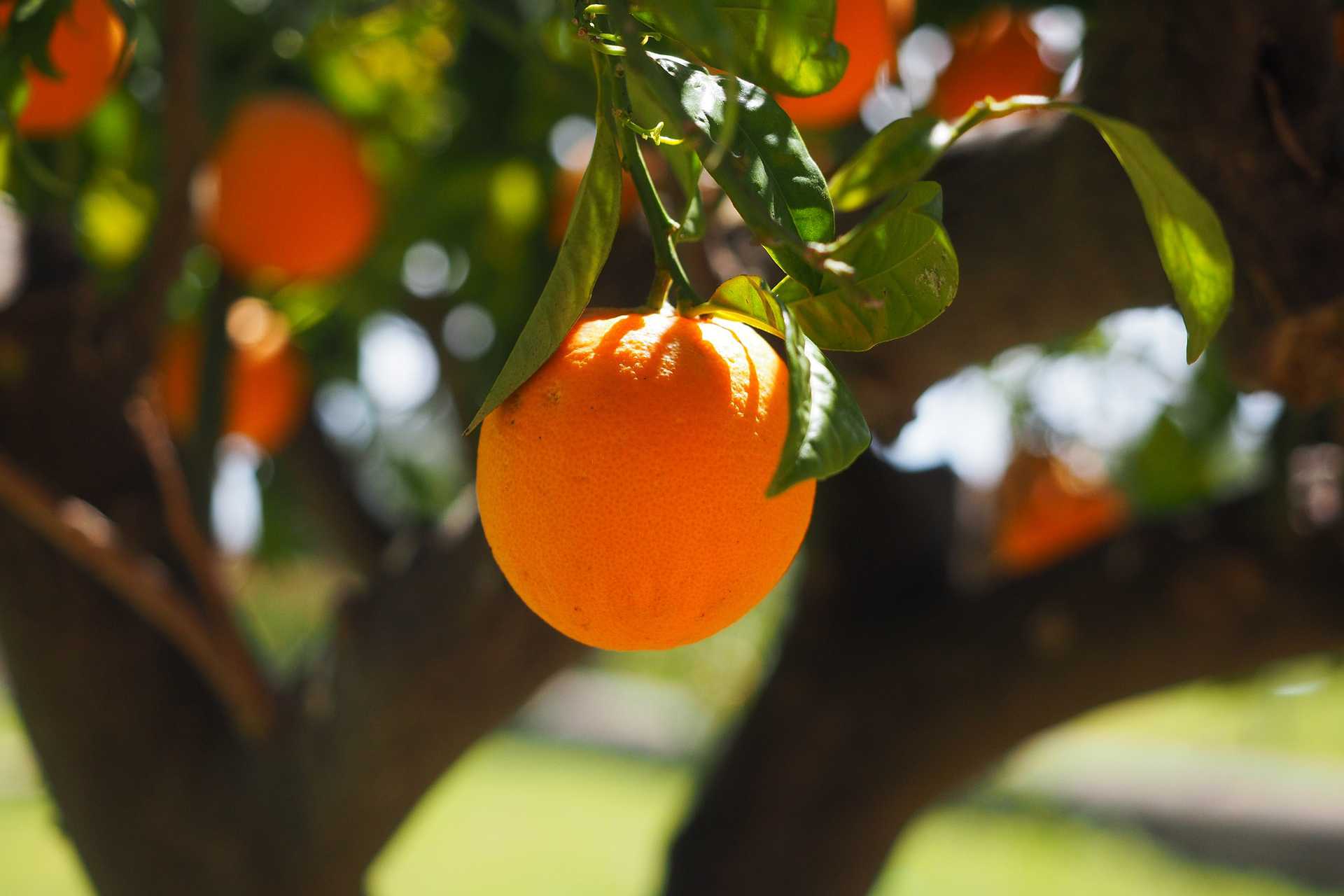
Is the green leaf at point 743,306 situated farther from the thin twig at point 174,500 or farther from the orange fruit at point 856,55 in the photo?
the thin twig at point 174,500

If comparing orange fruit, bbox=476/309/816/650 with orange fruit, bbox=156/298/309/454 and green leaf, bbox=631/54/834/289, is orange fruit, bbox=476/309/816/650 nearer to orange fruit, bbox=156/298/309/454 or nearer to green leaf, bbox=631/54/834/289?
green leaf, bbox=631/54/834/289

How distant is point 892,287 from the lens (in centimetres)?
35

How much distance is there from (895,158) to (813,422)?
3.6 inches

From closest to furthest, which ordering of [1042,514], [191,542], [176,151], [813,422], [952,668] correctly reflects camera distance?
1. [813,422]
2. [176,151]
3. [191,542]
4. [952,668]
5. [1042,514]

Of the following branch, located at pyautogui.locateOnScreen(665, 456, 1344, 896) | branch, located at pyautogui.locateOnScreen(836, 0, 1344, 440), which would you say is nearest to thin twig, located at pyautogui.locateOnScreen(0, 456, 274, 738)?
branch, located at pyautogui.locateOnScreen(665, 456, 1344, 896)

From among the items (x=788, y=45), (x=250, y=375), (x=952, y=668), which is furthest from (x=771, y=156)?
Answer: (x=250, y=375)

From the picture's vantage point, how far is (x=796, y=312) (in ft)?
1.17

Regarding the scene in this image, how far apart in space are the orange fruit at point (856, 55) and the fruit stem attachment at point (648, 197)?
1.20 ft

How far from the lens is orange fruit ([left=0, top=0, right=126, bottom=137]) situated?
61 cm

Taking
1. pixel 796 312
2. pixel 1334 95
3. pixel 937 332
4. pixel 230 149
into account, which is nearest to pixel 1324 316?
pixel 1334 95

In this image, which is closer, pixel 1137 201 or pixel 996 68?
pixel 1137 201

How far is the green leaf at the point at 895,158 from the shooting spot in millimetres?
331

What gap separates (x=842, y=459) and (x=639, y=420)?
9 cm

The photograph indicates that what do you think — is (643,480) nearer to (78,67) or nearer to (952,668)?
(78,67)
